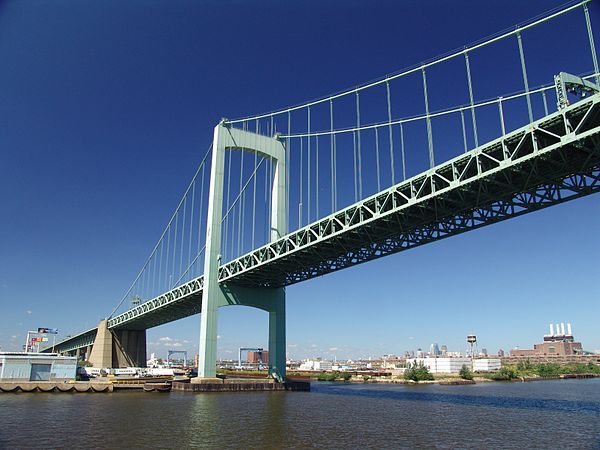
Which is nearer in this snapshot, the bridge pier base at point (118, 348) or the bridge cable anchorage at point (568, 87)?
the bridge cable anchorage at point (568, 87)

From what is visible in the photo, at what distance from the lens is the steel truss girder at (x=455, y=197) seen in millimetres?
26312

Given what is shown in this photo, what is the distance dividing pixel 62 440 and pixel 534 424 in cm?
2574

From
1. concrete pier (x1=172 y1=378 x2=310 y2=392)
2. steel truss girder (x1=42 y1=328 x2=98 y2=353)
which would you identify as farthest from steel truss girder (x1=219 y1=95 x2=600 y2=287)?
steel truss girder (x1=42 y1=328 x2=98 y2=353)

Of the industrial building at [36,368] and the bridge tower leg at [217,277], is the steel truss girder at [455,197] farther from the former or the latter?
the industrial building at [36,368]

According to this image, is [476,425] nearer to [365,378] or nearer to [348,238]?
[348,238]

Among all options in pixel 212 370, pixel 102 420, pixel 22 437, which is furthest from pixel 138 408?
pixel 212 370

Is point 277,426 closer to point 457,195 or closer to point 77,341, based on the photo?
point 457,195

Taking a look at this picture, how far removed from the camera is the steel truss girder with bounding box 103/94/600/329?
26312mm

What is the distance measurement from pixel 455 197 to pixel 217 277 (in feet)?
97.5

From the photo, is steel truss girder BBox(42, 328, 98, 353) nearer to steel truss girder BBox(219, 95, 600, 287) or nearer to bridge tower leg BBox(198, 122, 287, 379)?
bridge tower leg BBox(198, 122, 287, 379)

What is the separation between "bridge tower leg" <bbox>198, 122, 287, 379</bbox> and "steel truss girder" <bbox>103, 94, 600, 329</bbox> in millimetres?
2744

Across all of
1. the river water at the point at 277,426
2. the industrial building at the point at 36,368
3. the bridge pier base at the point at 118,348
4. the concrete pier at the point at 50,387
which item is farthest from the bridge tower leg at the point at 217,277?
the bridge pier base at the point at 118,348

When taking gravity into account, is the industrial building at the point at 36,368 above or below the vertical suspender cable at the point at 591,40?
below

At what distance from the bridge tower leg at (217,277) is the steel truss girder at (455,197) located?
2.74m
